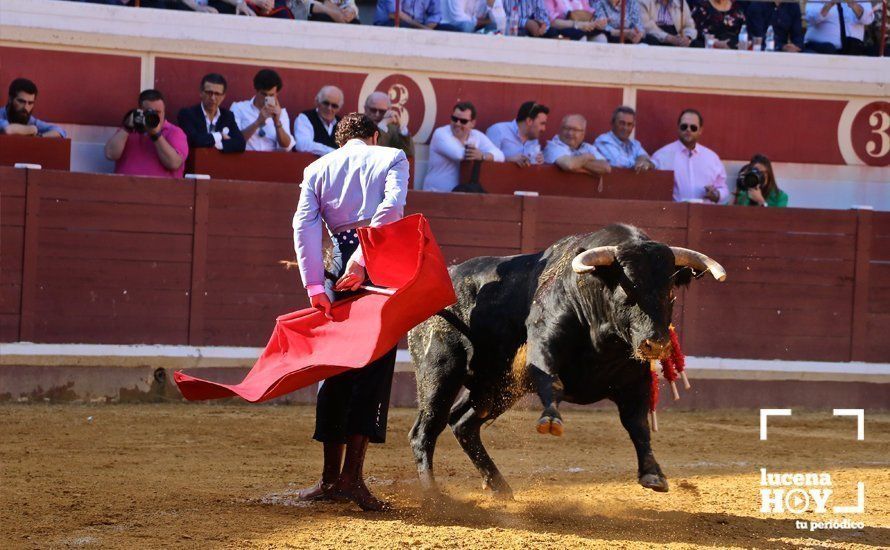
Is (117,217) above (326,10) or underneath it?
underneath

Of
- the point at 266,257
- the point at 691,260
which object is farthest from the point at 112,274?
the point at 691,260

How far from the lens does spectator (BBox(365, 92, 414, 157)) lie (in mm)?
8133

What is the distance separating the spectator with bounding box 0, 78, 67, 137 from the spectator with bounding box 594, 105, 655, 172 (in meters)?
3.75

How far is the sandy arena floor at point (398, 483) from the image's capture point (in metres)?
4.25

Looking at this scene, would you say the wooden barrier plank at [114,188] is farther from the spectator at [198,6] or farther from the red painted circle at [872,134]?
the red painted circle at [872,134]

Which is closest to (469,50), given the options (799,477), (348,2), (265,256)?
(348,2)

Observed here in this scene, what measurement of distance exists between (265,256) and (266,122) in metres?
0.89

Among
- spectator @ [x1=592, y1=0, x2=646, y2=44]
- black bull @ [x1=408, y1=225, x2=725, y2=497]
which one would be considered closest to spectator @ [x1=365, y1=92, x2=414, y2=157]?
spectator @ [x1=592, y1=0, x2=646, y2=44]

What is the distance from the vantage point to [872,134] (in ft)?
33.4

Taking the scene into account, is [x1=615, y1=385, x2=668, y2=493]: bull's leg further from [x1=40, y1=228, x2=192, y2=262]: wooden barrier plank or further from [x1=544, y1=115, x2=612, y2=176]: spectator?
[x1=544, y1=115, x2=612, y2=176]: spectator

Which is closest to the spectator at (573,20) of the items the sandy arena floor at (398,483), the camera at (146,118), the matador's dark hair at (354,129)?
the sandy arena floor at (398,483)

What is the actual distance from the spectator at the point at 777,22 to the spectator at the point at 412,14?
2.55m

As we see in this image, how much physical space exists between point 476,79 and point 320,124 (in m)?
1.38

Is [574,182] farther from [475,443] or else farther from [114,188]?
[475,443]
